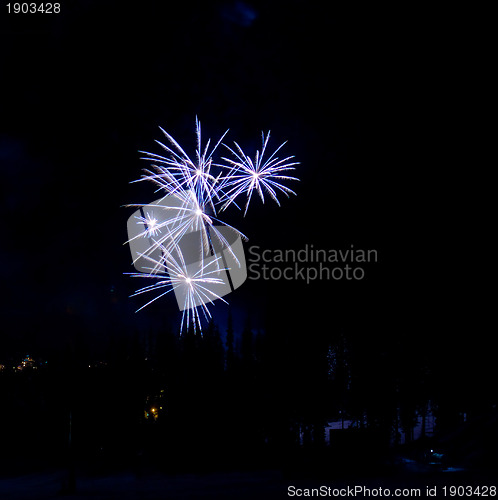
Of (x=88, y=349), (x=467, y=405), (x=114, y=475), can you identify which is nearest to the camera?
(x=114, y=475)

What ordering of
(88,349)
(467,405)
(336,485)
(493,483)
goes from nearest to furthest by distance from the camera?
(493,483) < (336,485) < (467,405) < (88,349)

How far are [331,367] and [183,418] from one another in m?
16.2

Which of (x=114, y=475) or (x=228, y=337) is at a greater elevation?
(x=228, y=337)

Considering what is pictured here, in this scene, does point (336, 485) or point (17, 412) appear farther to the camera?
point (17, 412)

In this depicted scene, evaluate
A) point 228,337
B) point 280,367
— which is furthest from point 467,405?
point 228,337

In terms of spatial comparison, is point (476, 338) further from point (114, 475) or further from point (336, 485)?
point (114, 475)

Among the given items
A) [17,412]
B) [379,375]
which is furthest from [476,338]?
[17,412]

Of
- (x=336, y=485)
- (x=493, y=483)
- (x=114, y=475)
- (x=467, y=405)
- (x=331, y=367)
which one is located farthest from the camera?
(x=331, y=367)

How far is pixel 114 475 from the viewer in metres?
23.7

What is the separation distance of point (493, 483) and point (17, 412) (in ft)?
120

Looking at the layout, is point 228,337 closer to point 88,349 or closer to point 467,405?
point 88,349

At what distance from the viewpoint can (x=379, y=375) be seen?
40000 millimetres

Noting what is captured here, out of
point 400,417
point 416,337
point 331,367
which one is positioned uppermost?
point 416,337

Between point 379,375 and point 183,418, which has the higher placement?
point 379,375
